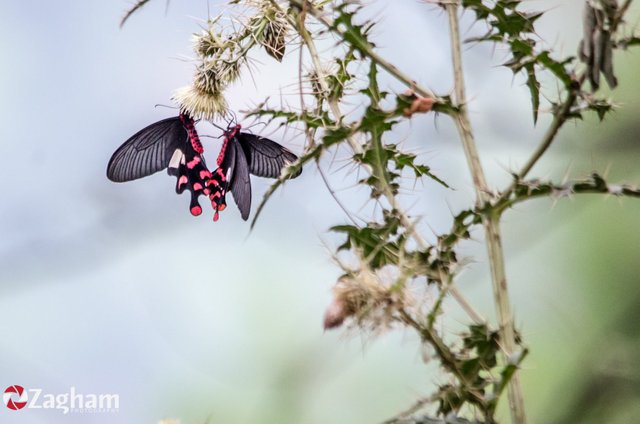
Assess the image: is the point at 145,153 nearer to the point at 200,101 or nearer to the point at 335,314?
the point at 200,101

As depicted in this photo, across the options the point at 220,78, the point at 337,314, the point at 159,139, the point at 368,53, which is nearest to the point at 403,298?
the point at 337,314

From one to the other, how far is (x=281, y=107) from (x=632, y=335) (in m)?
0.79

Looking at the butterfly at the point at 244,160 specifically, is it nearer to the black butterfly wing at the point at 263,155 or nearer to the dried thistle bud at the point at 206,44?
the black butterfly wing at the point at 263,155

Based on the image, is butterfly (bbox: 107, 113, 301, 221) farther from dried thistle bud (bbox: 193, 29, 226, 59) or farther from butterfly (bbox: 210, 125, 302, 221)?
dried thistle bud (bbox: 193, 29, 226, 59)

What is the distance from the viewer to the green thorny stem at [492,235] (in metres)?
0.76

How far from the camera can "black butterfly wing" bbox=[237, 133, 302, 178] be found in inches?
52.3

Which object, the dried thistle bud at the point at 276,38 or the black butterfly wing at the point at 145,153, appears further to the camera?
the black butterfly wing at the point at 145,153

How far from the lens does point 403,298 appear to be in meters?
0.76

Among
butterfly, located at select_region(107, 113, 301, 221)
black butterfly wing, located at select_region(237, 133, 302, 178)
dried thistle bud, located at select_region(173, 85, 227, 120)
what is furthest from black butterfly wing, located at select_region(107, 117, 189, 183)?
dried thistle bud, located at select_region(173, 85, 227, 120)

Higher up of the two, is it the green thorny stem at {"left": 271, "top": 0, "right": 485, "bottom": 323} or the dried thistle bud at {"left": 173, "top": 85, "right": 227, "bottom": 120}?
the dried thistle bud at {"left": 173, "top": 85, "right": 227, "bottom": 120}

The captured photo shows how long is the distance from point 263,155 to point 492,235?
2.07 feet

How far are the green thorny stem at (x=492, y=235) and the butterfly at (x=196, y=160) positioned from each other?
509mm

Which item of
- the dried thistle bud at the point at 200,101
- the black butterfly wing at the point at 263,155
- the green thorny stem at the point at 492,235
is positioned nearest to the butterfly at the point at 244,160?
the black butterfly wing at the point at 263,155

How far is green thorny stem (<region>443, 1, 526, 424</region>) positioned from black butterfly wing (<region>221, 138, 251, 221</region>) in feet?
1.73
